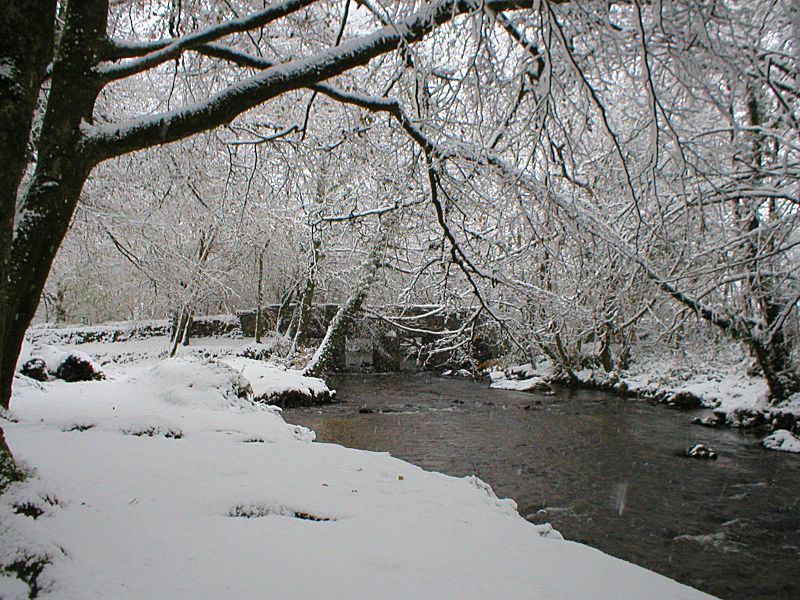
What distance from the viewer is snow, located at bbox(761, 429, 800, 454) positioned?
979cm

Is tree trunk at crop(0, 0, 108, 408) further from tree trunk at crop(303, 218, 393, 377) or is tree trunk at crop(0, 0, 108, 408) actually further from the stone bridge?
the stone bridge

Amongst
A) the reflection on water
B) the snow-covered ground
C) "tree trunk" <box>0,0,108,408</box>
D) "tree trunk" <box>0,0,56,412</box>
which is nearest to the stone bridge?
the reflection on water

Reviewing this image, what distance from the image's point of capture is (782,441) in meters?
10.0

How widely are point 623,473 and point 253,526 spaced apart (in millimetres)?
7371

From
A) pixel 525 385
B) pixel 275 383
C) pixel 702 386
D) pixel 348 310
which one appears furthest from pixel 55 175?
pixel 702 386

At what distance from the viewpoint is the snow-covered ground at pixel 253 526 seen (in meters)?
2.24

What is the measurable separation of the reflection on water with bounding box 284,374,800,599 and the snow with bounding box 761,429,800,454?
9.4 inches

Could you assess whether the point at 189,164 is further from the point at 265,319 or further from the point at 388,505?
the point at 265,319

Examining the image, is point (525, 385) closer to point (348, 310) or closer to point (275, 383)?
point (348, 310)

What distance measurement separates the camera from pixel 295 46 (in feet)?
23.0

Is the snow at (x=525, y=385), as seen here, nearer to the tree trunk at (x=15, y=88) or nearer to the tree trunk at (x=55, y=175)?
the tree trunk at (x=55, y=175)

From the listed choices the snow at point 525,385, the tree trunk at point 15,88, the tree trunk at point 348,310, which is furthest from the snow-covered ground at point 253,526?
the snow at point 525,385

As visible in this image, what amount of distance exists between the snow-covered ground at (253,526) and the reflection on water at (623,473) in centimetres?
218

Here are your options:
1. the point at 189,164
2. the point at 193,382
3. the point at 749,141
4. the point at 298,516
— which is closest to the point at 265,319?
the point at 193,382
